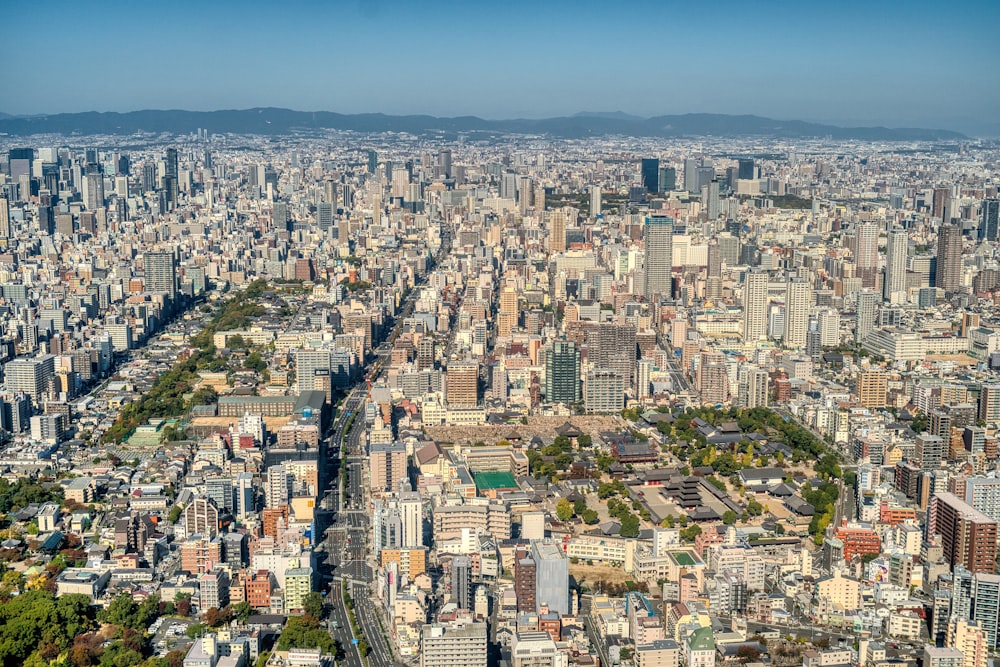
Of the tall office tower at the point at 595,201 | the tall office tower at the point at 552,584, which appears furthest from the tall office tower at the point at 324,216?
the tall office tower at the point at 552,584

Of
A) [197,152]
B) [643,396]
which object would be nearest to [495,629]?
[643,396]

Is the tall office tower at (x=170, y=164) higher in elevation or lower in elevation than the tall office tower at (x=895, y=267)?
higher

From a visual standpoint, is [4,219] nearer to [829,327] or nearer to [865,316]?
[829,327]

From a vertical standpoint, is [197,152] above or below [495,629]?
above

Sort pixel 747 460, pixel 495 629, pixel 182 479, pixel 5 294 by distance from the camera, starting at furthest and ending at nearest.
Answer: pixel 5 294
pixel 747 460
pixel 182 479
pixel 495 629

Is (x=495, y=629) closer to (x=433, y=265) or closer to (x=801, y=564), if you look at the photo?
(x=801, y=564)

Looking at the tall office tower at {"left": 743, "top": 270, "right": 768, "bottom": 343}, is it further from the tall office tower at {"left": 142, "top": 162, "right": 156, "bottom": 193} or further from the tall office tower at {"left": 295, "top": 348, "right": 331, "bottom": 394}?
the tall office tower at {"left": 142, "top": 162, "right": 156, "bottom": 193}

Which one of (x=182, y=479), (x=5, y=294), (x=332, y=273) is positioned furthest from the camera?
(x=332, y=273)

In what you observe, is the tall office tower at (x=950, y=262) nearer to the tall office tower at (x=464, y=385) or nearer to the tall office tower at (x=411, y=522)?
the tall office tower at (x=464, y=385)
